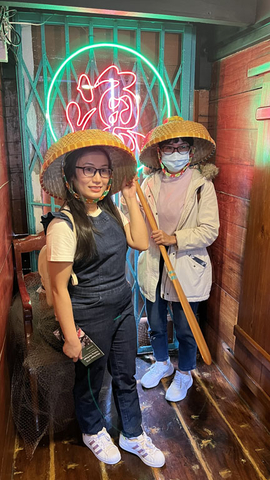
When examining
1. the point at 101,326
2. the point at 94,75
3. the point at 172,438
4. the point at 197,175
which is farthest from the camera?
the point at 94,75

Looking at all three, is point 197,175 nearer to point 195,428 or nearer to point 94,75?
point 94,75

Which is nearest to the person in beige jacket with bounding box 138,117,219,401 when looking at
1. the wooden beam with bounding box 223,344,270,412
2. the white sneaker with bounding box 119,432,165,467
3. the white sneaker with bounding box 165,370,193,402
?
the white sneaker with bounding box 165,370,193,402

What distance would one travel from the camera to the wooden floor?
1.82 m

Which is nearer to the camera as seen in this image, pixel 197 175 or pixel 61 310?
pixel 61 310

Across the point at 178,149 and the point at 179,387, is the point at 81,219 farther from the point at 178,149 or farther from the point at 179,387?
the point at 179,387

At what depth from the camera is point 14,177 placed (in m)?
2.49

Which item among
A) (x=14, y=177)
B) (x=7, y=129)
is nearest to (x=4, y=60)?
(x=7, y=129)

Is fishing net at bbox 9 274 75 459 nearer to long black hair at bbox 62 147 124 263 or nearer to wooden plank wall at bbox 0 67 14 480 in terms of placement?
wooden plank wall at bbox 0 67 14 480

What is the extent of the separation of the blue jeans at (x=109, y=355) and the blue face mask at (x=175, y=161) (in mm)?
725

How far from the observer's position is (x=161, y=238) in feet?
6.93

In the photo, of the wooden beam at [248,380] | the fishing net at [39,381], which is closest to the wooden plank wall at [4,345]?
the fishing net at [39,381]

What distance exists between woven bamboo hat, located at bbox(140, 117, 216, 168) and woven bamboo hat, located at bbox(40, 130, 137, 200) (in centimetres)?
32

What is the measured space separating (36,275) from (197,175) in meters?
1.18

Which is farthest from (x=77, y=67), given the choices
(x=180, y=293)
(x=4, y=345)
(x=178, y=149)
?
(x=4, y=345)
